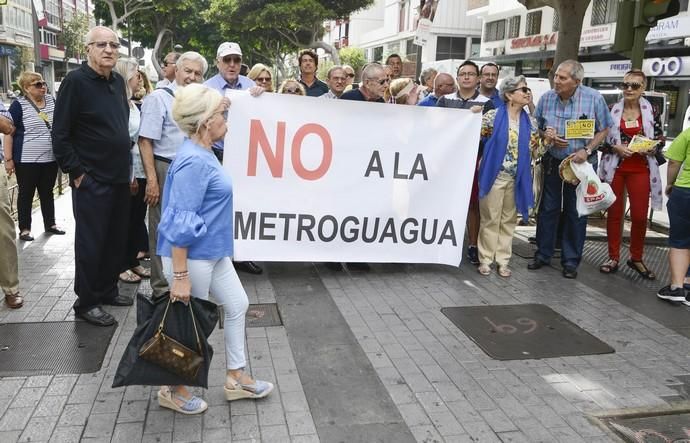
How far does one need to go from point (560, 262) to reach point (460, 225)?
1421mm

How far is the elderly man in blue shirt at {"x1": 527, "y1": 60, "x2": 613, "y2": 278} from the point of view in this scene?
622 cm

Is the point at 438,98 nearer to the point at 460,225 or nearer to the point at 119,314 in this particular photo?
the point at 460,225

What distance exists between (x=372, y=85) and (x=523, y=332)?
270 centimetres

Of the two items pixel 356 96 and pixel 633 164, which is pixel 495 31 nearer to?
pixel 633 164

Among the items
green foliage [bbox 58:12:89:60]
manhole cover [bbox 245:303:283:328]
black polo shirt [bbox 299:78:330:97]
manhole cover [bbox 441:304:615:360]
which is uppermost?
green foliage [bbox 58:12:89:60]

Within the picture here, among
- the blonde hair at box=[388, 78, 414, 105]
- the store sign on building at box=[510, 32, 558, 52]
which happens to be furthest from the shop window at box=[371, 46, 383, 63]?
the blonde hair at box=[388, 78, 414, 105]

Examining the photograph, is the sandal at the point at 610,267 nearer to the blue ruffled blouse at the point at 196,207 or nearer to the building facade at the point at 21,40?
the blue ruffled blouse at the point at 196,207

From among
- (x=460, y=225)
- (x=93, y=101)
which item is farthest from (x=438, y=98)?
(x=93, y=101)

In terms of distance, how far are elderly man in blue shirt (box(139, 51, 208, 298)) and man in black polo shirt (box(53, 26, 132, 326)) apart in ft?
0.53

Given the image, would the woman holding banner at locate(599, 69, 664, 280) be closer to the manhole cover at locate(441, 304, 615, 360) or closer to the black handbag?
the manhole cover at locate(441, 304, 615, 360)

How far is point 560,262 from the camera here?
6.88m

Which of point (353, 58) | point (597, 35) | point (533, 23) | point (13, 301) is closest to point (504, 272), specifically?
point (13, 301)

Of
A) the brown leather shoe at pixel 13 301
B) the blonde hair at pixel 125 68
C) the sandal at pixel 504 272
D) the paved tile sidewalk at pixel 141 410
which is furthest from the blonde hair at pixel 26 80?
the sandal at pixel 504 272

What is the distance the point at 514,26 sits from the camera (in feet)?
127
